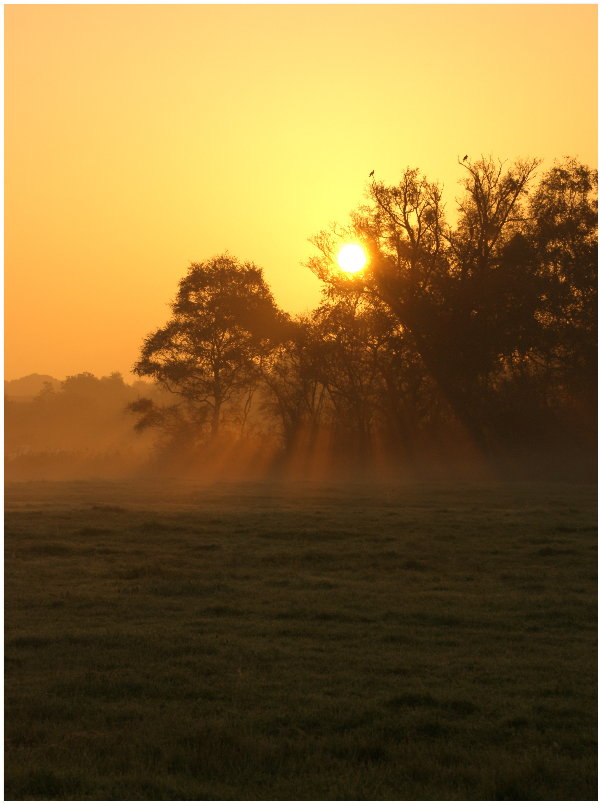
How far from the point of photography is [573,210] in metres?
51.9

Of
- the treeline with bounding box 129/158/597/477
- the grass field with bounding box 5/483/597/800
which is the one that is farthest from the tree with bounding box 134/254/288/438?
the grass field with bounding box 5/483/597/800

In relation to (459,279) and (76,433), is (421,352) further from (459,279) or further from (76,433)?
(76,433)

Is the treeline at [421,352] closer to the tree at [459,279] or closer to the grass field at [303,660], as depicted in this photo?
the tree at [459,279]

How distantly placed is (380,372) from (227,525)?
28.9m

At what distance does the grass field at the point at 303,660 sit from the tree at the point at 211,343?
3262cm

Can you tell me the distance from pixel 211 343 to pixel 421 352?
44.9 feet

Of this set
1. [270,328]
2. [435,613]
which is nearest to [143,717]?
[435,613]

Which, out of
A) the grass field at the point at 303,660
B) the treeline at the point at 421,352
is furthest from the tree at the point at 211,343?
the grass field at the point at 303,660

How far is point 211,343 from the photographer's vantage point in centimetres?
5919

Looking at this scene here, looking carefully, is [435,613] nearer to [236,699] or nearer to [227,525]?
[236,699]

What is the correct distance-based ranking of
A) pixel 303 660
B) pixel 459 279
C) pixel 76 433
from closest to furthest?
1. pixel 303 660
2. pixel 459 279
3. pixel 76 433

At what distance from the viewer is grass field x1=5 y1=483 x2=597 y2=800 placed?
9211 millimetres

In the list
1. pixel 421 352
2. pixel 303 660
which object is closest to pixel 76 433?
pixel 421 352

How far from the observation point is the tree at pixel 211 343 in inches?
2313
